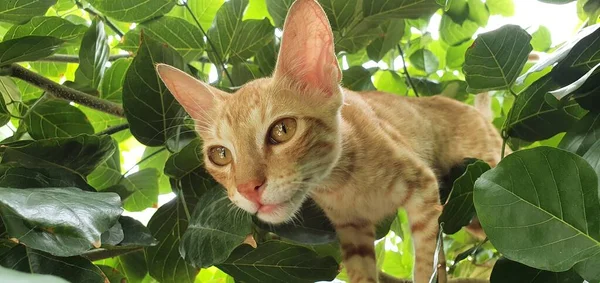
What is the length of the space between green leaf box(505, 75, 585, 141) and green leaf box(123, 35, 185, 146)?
627 mm

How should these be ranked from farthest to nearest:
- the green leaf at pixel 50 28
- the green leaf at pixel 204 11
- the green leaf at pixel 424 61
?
1. the green leaf at pixel 424 61
2. the green leaf at pixel 204 11
3. the green leaf at pixel 50 28

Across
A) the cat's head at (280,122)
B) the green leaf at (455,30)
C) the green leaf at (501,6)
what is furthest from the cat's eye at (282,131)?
the green leaf at (501,6)

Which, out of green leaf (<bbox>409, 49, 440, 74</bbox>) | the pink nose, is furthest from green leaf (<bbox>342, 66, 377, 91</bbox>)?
the pink nose

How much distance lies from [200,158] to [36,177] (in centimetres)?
34

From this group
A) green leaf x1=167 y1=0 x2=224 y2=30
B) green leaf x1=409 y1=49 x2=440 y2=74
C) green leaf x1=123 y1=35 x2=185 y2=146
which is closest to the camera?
green leaf x1=123 y1=35 x2=185 y2=146

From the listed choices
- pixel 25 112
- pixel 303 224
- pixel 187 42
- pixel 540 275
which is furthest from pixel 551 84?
pixel 25 112

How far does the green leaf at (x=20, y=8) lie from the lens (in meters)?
1.04

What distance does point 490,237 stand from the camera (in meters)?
0.70

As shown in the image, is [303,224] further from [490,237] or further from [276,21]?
[490,237]

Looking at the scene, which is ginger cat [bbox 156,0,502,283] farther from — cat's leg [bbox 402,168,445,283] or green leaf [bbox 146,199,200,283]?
green leaf [bbox 146,199,200,283]

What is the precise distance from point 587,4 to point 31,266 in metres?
0.94

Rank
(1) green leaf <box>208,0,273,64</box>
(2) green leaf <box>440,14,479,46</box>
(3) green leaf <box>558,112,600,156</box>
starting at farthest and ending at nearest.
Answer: (2) green leaf <box>440,14,479,46</box> < (1) green leaf <box>208,0,273,64</box> < (3) green leaf <box>558,112,600,156</box>

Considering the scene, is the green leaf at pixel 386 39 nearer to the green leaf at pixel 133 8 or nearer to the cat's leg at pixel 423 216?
the cat's leg at pixel 423 216

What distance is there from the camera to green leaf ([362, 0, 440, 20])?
1.25m
